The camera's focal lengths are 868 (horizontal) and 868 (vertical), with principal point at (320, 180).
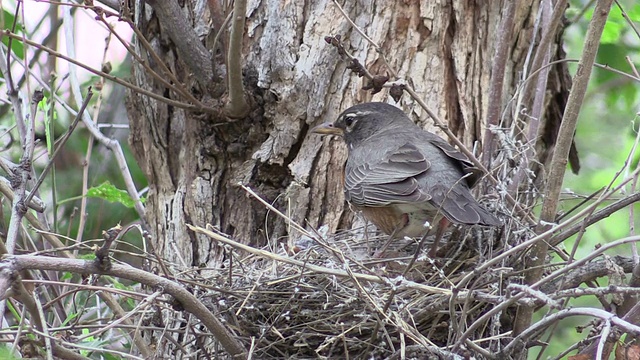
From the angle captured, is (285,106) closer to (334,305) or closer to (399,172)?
(399,172)

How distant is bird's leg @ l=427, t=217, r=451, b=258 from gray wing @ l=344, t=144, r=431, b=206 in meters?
0.18

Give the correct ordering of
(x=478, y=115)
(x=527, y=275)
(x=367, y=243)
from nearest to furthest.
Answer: (x=527, y=275) → (x=367, y=243) → (x=478, y=115)

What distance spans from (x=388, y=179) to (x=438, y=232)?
43cm

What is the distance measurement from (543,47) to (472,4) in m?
0.74

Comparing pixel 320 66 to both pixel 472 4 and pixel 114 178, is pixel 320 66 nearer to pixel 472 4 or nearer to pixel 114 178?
pixel 472 4

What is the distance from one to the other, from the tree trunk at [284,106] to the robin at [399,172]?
127 mm

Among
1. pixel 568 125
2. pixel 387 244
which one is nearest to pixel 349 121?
pixel 387 244

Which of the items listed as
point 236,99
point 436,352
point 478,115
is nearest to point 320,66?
point 236,99

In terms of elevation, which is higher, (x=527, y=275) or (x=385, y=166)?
(x=385, y=166)

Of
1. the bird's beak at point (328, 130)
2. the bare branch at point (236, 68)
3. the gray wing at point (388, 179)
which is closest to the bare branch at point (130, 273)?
the gray wing at point (388, 179)

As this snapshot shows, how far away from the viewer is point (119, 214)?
5676mm

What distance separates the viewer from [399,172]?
13.8 feet

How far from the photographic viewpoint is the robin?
3953 mm

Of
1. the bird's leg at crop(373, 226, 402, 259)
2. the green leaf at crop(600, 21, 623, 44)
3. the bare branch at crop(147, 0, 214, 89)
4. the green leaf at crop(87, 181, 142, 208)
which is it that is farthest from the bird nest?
the green leaf at crop(600, 21, 623, 44)
